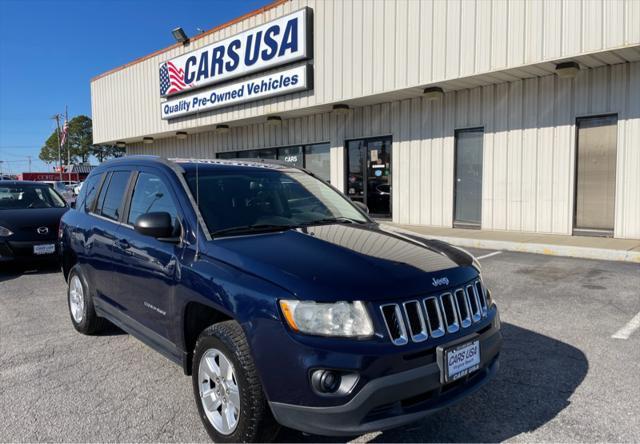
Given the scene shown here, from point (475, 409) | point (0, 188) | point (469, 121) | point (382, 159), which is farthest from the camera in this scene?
point (382, 159)

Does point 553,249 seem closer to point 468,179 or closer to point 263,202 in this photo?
point 468,179

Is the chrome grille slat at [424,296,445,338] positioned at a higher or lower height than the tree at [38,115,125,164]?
lower

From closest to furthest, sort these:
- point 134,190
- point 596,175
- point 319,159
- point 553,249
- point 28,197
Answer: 1. point 134,190
2. point 553,249
3. point 28,197
4. point 596,175
5. point 319,159

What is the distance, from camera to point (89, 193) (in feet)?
15.8

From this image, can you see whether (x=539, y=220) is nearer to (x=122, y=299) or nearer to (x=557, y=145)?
(x=557, y=145)

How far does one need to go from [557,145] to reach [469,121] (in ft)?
6.78

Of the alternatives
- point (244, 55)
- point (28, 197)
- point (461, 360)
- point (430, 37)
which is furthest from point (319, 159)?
point (461, 360)

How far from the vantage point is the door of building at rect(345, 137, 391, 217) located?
13086mm

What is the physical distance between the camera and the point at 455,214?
1170cm

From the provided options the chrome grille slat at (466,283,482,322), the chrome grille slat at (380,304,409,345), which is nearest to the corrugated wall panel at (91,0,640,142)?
the chrome grille slat at (466,283,482,322)

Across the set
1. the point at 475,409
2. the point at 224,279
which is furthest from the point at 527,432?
the point at 224,279

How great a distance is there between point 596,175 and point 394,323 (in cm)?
887

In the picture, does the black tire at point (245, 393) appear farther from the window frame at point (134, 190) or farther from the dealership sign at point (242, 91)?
the dealership sign at point (242, 91)

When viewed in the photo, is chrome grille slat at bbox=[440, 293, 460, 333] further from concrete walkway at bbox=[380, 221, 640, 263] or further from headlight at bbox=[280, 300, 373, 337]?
concrete walkway at bbox=[380, 221, 640, 263]
